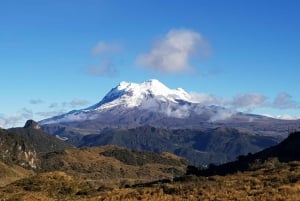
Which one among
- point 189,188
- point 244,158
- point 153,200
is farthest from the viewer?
point 244,158

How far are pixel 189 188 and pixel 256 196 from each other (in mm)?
13273

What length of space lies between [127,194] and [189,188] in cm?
789

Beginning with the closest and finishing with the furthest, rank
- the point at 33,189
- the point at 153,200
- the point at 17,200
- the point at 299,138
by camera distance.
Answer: the point at 153,200 < the point at 17,200 < the point at 33,189 < the point at 299,138

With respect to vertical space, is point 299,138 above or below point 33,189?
above

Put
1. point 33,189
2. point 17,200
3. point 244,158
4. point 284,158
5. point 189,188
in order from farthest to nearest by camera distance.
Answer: point 244,158 → point 284,158 → point 33,189 → point 189,188 → point 17,200

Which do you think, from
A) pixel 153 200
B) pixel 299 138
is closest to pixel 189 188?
pixel 153 200

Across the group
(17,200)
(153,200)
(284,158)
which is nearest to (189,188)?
(153,200)

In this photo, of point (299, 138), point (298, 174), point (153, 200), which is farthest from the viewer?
point (299, 138)

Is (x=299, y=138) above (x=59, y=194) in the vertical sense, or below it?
above

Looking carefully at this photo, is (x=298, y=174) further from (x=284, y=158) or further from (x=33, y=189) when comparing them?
(x=284, y=158)

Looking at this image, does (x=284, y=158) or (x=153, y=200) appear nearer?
(x=153, y=200)

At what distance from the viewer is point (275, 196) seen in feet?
173

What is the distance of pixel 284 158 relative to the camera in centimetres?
12031

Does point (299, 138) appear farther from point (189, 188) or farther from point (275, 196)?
point (275, 196)
